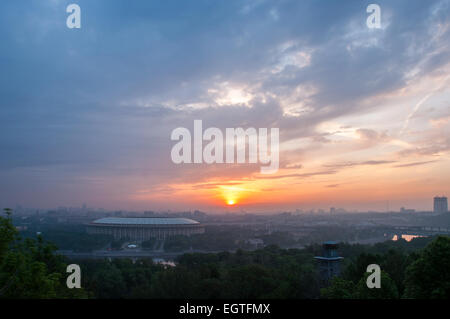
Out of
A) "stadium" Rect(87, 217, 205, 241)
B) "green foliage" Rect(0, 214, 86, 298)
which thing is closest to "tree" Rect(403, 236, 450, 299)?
"green foliage" Rect(0, 214, 86, 298)

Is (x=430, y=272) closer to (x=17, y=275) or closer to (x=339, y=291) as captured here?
(x=339, y=291)

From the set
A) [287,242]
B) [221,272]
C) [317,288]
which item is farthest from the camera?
[287,242]

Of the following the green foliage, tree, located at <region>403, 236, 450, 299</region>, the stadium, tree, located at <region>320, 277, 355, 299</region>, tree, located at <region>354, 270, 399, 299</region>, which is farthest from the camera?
the stadium

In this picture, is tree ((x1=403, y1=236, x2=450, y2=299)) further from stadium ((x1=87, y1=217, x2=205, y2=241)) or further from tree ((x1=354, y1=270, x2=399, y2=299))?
stadium ((x1=87, y1=217, x2=205, y2=241))

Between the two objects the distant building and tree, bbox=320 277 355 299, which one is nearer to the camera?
tree, bbox=320 277 355 299
